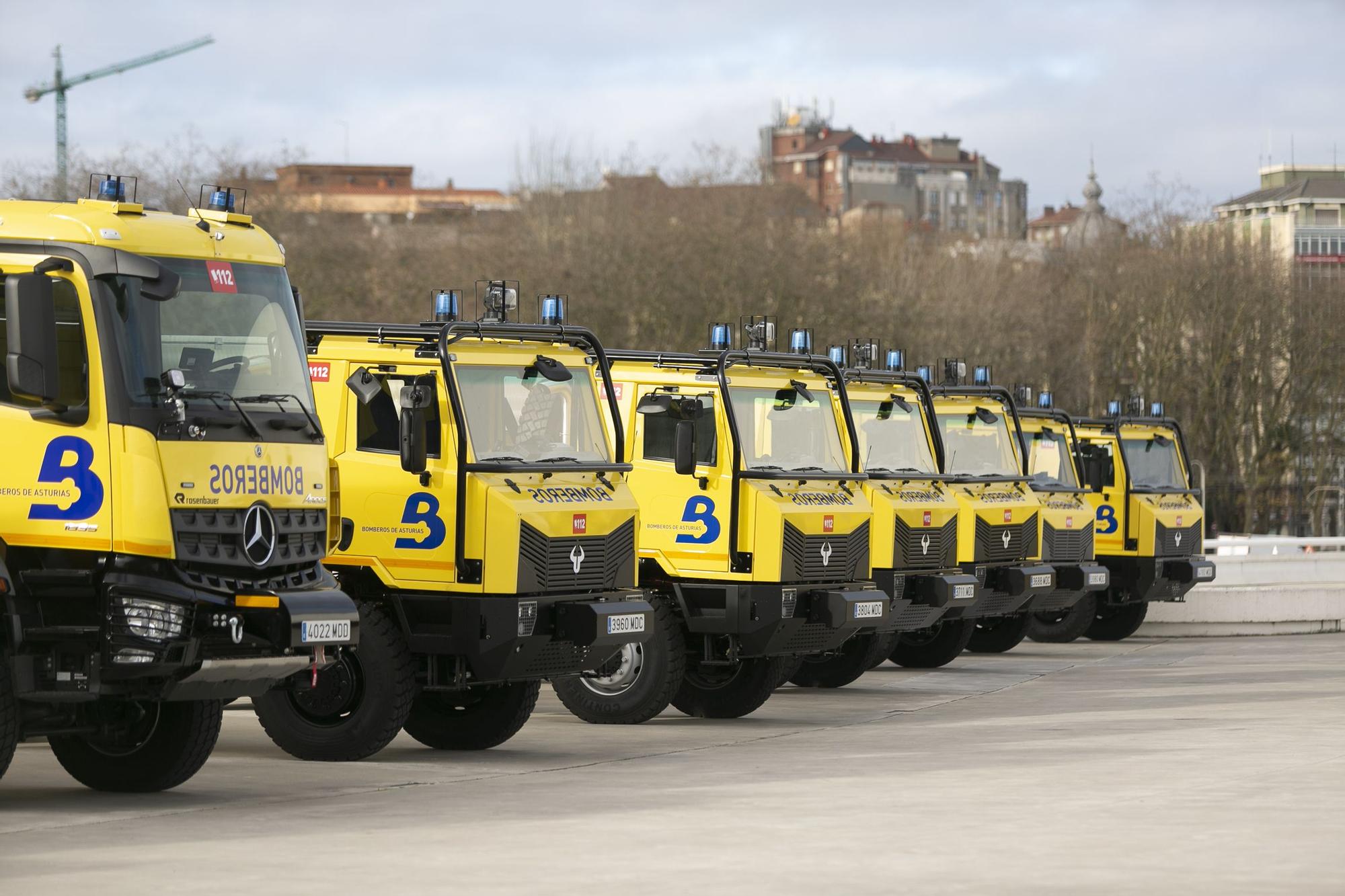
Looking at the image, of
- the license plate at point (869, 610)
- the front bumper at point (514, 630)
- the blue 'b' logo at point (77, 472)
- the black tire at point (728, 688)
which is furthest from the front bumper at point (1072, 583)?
the blue 'b' logo at point (77, 472)

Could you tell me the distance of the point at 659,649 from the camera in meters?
16.1

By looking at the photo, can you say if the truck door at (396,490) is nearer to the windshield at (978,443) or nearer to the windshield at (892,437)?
the windshield at (892,437)

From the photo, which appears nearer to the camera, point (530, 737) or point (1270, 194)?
point (530, 737)

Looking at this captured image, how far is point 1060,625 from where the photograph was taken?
91.2ft

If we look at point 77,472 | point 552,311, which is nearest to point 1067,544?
point 552,311

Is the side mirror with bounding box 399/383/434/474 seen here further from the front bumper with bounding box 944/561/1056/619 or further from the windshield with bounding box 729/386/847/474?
the front bumper with bounding box 944/561/1056/619

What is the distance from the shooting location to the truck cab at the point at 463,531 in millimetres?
13617

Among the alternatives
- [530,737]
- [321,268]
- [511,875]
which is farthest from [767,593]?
[321,268]

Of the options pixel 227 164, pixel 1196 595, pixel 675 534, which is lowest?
pixel 1196 595

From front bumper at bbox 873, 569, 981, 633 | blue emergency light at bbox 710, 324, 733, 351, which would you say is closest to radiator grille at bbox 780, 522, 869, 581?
front bumper at bbox 873, 569, 981, 633

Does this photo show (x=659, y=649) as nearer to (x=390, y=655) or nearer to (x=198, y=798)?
(x=390, y=655)

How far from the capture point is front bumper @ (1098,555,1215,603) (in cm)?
2752

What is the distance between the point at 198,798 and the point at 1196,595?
20.7 m

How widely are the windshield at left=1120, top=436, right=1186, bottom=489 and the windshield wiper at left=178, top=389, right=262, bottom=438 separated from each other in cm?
1839
